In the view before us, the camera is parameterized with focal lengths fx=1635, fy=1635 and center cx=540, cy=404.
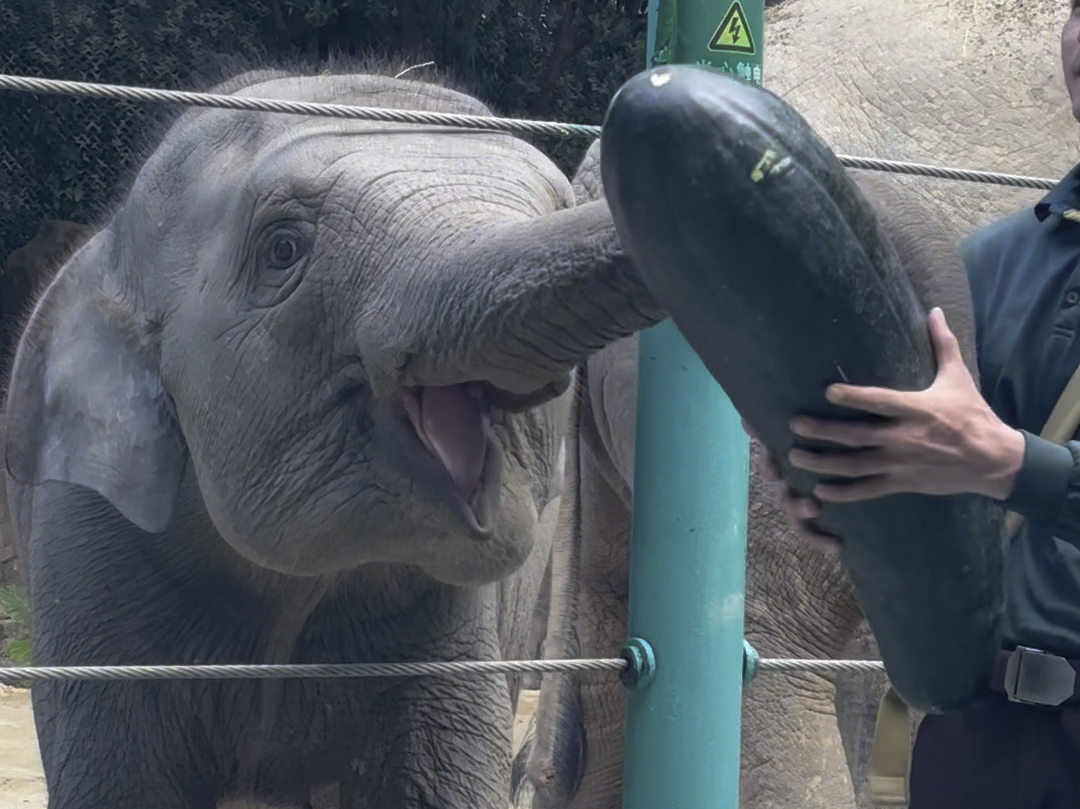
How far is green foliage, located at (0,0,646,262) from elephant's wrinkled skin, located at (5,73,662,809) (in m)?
3.54

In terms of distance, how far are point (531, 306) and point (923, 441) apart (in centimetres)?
46

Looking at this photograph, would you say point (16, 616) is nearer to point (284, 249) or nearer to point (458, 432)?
point (284, 249)

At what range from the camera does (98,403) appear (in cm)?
190

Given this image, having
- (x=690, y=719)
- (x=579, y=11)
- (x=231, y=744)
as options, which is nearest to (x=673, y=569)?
(x=690, y=719)

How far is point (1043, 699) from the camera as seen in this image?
3.58 ft

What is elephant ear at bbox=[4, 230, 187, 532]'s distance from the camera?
6.04 feet

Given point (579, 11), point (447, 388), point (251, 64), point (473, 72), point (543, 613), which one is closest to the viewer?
point (447, 388)

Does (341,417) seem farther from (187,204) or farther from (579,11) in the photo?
(579,11)

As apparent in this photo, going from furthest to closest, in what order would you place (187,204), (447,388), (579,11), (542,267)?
(579,11) < (187,204) < (447,388) < (542,267)

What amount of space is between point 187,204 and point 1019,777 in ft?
3.89

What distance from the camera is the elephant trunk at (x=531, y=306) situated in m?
1.27

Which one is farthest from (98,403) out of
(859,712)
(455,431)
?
(859,712)

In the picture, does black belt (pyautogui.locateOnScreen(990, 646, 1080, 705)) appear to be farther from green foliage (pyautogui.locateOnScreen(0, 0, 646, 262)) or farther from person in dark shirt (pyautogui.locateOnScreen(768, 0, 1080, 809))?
green foliage (pyautogui.locateOnScreen(0, 0, 646, 262))

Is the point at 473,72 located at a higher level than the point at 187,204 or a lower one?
higher
